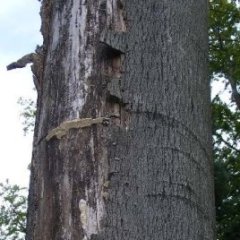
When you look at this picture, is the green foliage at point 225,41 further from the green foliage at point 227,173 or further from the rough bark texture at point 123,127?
the rough bark texture at point 123,127

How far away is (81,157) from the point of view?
4.89 feet

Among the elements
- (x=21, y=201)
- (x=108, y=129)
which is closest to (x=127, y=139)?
(x=108, y=129)

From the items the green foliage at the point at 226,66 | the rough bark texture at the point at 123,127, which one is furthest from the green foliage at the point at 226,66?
the rough bark texture at the point at 123,127

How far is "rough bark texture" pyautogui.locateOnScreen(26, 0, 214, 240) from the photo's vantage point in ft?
4.74

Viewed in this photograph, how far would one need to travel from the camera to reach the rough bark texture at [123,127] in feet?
4.74

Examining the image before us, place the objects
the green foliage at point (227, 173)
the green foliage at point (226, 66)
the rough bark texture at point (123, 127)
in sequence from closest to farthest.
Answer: the rough bark texture at point (123, 127) < the green foliage at point (227, 173) < the green foliage at point (226, 66)

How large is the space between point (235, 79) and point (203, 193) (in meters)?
15.4

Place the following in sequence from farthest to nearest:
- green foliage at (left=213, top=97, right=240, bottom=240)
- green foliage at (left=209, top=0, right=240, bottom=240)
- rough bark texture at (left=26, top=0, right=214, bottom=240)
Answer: green foliage at (left=209, top=0, right=240, bottom=240) < green foliage at (left=213, top=97, right=240, bottom=240) < rough bark texture at (left=26, top=0, right=214, bottom=240)

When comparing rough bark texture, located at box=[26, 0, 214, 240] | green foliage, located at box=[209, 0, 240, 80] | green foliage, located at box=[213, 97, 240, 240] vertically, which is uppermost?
green foliage, located at box=[209, 0, 240, 80]

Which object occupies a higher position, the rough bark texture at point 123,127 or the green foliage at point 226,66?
the green foliage at point 226,66

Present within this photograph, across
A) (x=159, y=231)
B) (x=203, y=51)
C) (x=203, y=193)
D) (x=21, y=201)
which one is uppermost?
(x=21, y=201)

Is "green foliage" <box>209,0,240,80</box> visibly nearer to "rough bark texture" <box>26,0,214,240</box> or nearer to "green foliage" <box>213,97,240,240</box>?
"green foliage" <box>213,97,240,240</box>

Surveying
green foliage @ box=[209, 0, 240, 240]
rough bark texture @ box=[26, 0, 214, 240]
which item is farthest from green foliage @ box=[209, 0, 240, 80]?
rough bark texture @ box=[26, 0, 214, 240]

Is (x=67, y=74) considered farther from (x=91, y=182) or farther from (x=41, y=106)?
(x=91, y=182)
